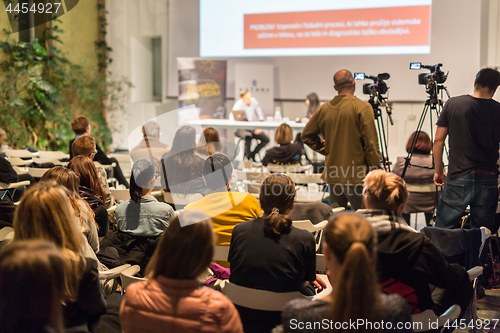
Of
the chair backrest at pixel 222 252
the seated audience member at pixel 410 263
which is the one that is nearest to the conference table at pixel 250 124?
the chair backrest at pixel 222 252

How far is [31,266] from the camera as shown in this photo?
4.08 feet

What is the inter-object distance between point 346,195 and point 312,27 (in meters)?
5.27

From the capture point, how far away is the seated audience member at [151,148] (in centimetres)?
415

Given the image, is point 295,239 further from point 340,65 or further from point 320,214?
point 340,65

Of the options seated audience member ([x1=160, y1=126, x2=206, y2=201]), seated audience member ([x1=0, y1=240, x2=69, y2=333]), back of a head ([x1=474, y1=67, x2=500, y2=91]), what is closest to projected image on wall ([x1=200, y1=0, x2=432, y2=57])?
back of a head ([x1=474, y1=67, x2=500, y2=91])

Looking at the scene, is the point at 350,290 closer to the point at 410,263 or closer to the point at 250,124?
the point at 410,263

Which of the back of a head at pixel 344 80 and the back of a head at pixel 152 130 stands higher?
the back of a head at pixel 344 80

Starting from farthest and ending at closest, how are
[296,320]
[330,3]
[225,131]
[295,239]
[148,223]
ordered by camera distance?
[225,131] → [330,3] → [148,223] → [295,239] → [296,320]

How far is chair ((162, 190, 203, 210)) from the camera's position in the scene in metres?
3.21

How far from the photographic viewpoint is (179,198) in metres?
3.29

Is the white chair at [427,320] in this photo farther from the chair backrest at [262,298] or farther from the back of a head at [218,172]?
the back of a head at [218,172]

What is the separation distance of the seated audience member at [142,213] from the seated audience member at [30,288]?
3.60 ft

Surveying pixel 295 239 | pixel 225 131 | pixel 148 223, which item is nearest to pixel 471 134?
pixel 295 239

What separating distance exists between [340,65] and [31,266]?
747 centimetres
